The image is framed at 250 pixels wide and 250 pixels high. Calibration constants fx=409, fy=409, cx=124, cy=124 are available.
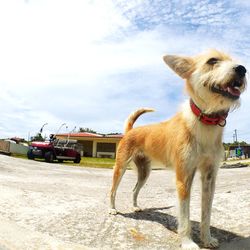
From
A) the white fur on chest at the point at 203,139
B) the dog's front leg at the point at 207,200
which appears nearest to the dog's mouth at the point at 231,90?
the white fur on chest at the point at 203,139

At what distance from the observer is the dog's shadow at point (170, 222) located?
5656 mm

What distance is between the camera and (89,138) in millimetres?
62812

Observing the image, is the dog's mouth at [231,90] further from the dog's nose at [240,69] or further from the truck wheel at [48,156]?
the truck wheel at [48,156]

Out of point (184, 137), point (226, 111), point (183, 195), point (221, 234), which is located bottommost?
A: point (221, 234)

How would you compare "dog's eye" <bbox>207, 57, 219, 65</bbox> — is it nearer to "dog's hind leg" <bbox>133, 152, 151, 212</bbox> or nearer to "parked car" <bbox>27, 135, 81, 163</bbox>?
"dog's hind leg" <bbox>133, 152, 151, 212</bbox>

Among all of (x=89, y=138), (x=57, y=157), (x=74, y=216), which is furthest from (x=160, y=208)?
(x=89, y=138)

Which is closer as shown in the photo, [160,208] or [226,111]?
[226,111]

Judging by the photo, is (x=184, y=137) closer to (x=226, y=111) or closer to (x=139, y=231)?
(x=226, y=111)

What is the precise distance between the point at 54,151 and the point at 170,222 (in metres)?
24.3

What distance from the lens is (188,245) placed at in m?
5.15

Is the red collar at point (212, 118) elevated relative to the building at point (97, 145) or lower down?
lower down

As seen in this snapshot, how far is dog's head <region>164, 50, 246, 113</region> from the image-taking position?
16.1 feet

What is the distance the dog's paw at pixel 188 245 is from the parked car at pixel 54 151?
24.6 m

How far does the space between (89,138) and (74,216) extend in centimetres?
5702
